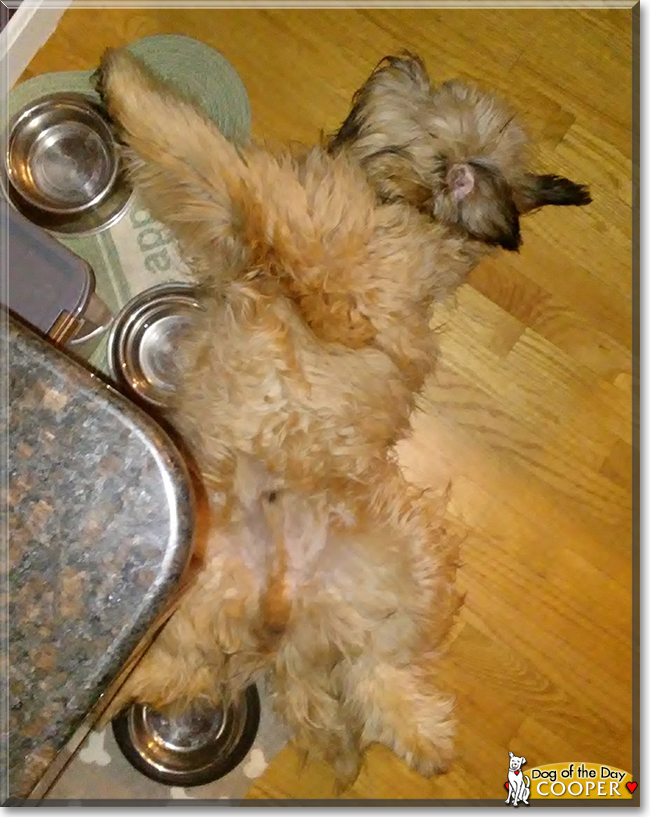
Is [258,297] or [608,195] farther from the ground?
[608,195]

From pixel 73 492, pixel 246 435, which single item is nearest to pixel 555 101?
pixel 246 435

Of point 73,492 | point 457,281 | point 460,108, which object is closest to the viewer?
point 73,492

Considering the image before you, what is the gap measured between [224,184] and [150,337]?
22.6 inches

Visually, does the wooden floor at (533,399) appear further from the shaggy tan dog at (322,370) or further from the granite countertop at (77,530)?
the granite countertop at (77,530)

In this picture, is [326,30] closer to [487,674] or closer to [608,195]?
[608,195]

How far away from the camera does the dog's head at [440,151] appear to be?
1.58 metres

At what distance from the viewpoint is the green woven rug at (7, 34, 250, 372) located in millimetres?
1923

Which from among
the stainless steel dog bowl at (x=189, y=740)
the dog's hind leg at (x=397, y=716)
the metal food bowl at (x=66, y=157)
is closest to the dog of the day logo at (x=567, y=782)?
the dog's hind leg at (x=397, y=716)

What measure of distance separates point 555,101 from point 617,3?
32 cm

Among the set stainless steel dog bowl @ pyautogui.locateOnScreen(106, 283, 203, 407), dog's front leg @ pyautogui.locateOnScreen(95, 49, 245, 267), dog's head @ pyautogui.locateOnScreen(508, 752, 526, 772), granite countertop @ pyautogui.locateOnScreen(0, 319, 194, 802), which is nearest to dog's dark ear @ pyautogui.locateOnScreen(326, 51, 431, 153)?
dog's front leg @ pyautogui.locateOnScreen(95, 49, 245, 267)

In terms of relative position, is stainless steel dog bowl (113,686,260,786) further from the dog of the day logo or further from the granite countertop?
the granite countertop

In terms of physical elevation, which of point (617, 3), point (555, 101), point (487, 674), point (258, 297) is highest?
point (617, 3)

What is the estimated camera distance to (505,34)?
2.02 m

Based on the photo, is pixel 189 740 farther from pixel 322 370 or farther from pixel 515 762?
pixel 322 370
